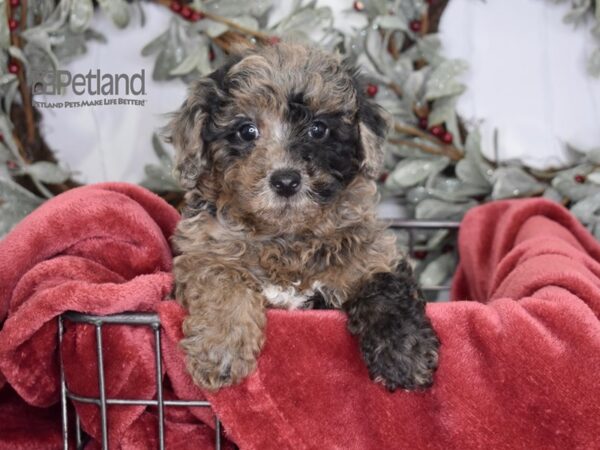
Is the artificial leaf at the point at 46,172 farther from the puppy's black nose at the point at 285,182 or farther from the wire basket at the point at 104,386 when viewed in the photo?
the puppy's black nose at the point at 285,182

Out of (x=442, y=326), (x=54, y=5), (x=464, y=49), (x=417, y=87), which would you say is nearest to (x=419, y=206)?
(x=417, y=87)

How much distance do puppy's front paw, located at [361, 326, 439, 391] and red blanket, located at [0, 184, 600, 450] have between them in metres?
0.04

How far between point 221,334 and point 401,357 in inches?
17.1

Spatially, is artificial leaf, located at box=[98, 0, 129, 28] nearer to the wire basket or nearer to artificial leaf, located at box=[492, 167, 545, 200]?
the wire basket

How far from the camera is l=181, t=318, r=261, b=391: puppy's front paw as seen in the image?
5.69 feet

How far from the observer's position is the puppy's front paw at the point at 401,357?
5.59 ft

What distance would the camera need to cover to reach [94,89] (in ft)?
10.8

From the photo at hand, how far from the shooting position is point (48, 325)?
1.91 m

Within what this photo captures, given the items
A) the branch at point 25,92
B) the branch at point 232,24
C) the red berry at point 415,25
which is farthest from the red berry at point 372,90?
the branch at point 25,92

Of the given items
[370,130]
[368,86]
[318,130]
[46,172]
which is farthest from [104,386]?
[368,86]

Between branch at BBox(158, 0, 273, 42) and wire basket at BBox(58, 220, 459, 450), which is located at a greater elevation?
branch at BBox(158, 0, 273, 42)

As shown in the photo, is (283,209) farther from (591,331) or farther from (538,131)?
(538,131)

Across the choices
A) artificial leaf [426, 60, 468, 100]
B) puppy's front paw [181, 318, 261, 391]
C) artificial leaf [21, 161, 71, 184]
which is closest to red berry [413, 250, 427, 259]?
artificial leaf [426, 60, 468, 100]

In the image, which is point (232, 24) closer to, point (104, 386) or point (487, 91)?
point (487, 91)
